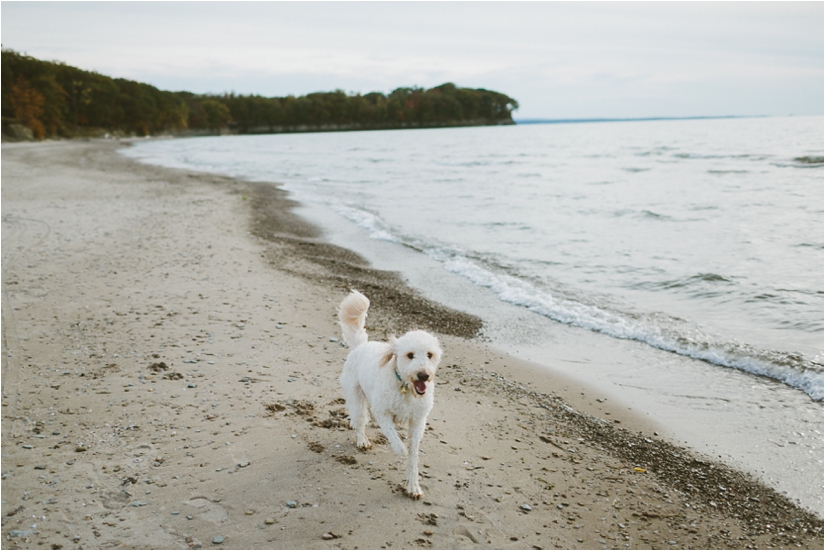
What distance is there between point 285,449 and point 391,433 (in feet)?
3.14

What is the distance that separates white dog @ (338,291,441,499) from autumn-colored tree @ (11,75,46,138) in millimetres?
78482

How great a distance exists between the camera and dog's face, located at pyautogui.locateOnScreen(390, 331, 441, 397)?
3.89 metres

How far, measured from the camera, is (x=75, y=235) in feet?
39.6

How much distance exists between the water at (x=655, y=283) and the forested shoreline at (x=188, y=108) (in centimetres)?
6277

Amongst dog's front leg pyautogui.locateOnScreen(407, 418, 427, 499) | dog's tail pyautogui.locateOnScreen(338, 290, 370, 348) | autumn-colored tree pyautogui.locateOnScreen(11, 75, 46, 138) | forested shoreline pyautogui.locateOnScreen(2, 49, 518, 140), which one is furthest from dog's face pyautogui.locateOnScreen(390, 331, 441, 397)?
autumn-colored tree pyautogui.locateOnScreen(11, 75, 46, 138)

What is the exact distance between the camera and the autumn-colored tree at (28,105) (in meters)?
65.9

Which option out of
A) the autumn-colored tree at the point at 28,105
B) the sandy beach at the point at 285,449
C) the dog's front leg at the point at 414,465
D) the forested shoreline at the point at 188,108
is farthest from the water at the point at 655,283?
the forested shoreline at the point at 188,108

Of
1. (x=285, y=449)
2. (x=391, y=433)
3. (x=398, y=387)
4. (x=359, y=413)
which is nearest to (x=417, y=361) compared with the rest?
(x=398, y=387)

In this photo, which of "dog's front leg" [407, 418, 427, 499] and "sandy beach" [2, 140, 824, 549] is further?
"dog's front leg" [407, 418, 427, 499]

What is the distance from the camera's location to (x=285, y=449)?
14.7 ft

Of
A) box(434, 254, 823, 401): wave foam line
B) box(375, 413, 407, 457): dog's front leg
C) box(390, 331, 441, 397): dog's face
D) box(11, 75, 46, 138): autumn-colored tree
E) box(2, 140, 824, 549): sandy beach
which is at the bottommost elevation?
box(434, 254, 823, 401): wave foam line

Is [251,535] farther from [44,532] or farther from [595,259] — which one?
[595,259]

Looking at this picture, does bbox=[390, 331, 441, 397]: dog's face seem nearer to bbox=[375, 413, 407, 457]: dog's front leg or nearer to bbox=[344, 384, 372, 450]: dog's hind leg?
bbox=[375, 413, 407, 457]: dog's front leg

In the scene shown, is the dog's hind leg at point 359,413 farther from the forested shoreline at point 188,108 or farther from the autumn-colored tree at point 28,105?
the autumn-colored tree at point 28,105
